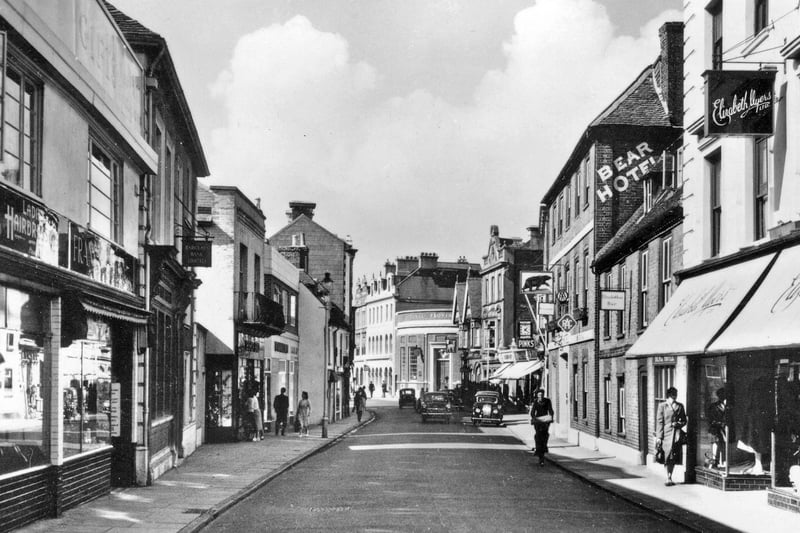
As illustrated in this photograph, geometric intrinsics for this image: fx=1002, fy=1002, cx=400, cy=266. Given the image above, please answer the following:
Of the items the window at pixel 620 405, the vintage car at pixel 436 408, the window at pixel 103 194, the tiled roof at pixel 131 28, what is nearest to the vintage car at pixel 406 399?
the vintage car at pixel 436 408

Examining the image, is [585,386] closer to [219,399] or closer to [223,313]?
[219,399]

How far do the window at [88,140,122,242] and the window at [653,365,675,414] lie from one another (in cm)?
1104

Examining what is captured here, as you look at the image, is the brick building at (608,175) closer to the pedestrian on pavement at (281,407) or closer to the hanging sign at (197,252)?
the pedestrian on pavement at (281,407)

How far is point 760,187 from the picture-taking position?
15.6m

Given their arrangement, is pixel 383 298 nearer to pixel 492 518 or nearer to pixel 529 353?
pixel 529 353

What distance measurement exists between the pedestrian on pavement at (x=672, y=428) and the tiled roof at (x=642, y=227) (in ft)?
12.9

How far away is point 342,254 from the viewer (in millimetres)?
67875

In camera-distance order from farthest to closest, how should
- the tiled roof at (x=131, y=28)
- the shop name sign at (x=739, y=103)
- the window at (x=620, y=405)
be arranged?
the window at (x=620, y=405) → the tiled roof at (x=131, y=28) → the shop name sign at (x=739, y=103)

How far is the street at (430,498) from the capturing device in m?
12.7

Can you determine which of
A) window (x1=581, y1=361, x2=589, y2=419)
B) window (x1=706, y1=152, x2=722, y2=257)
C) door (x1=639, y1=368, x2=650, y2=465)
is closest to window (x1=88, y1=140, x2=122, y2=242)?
window (x1=706, y1=152, x2=722, y2=257)

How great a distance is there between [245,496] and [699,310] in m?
7.92

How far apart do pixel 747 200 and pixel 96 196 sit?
33.1 ft

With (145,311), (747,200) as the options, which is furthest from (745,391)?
(145,311)

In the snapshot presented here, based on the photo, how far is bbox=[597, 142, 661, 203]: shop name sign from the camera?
28844 millimetres
